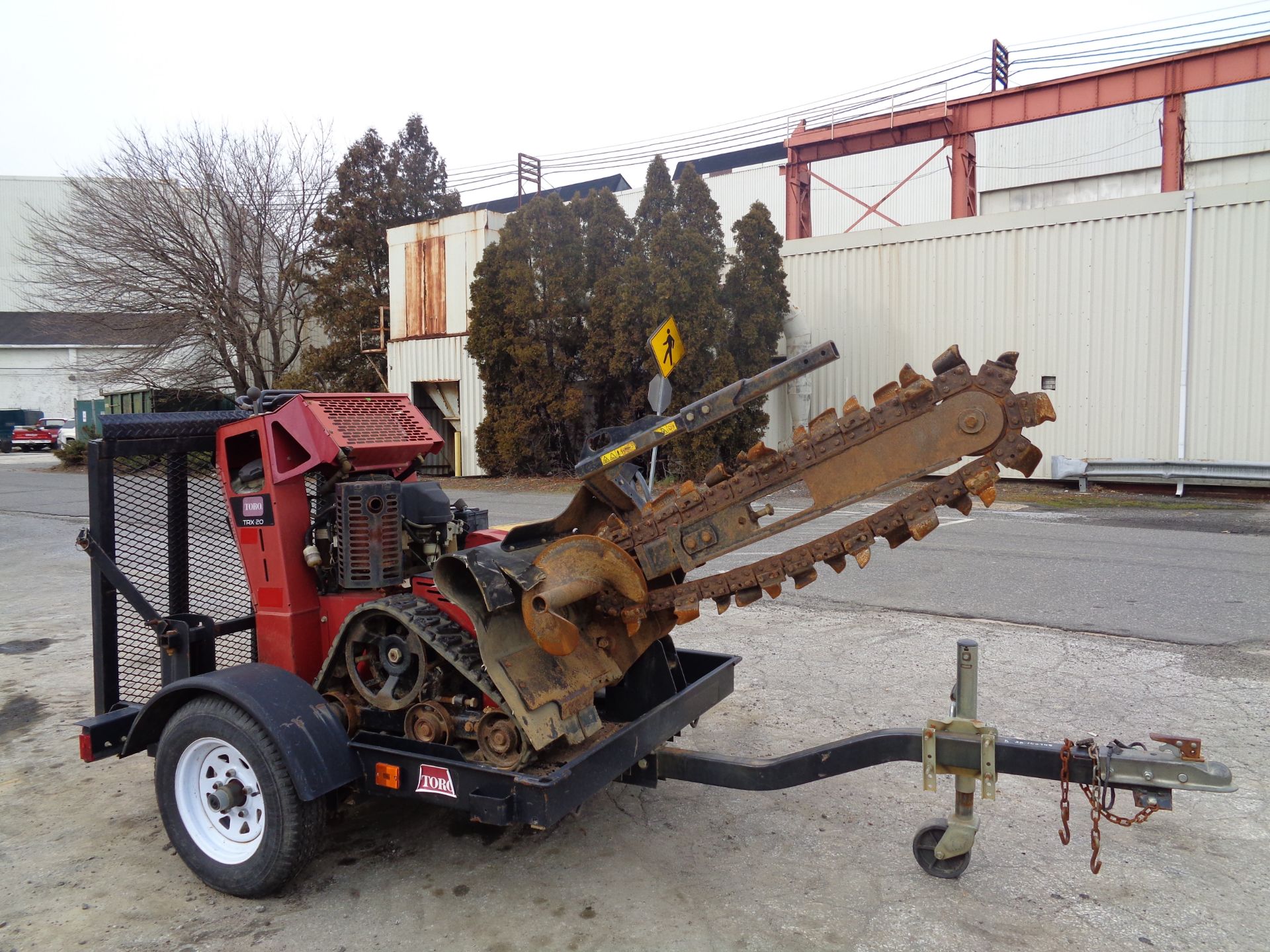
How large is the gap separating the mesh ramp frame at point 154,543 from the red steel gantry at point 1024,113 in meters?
20.2

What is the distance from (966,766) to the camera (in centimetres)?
332

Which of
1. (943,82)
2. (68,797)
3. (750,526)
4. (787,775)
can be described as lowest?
(68,797)

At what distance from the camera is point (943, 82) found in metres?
29.1

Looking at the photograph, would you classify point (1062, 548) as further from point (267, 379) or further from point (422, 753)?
point (267, 379)

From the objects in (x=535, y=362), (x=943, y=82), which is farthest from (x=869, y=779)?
(x=943, y=82)

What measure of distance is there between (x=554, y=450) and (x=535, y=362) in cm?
249

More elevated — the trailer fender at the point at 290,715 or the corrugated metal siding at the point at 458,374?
the corrugated metal siding at the point at 458,374

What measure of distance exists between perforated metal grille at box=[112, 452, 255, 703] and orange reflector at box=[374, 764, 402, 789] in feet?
4.33

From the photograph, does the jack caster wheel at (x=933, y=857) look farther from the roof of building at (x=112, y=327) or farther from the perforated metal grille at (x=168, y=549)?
the roof of building at (x=112, y=327)

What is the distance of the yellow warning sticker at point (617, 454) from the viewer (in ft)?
11.3

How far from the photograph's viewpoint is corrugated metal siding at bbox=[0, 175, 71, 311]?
55312mm

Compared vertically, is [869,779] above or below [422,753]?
below

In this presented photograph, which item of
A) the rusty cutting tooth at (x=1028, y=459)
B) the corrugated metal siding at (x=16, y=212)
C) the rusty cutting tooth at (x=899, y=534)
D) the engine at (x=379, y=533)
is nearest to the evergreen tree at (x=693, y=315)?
the engine at (x=379, y=533)

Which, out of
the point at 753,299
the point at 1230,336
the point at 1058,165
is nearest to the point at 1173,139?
the point at 1230,336
